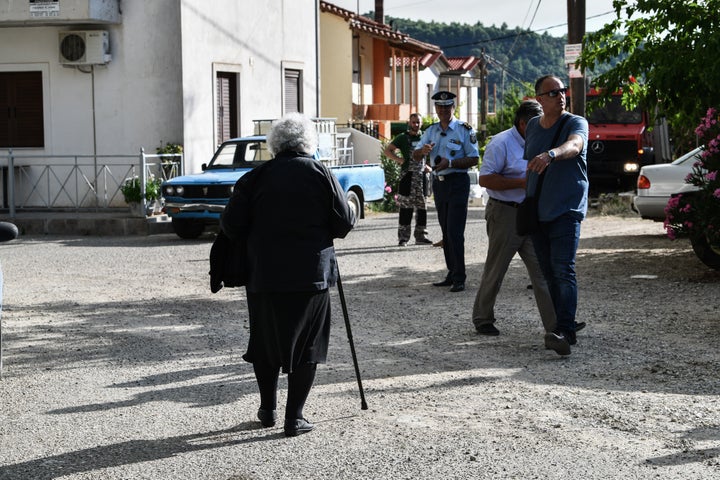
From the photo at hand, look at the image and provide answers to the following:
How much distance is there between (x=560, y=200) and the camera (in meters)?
8.22

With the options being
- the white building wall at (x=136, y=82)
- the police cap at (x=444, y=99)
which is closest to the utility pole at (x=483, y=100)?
the white building wall at (x=136, y=82)

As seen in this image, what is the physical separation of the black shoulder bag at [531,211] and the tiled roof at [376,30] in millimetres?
26716

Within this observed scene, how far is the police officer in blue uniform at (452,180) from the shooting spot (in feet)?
38.9

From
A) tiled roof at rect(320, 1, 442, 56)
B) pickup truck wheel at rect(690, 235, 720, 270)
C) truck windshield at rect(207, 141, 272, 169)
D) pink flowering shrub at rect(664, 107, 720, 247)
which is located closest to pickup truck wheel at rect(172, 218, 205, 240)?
truck windshield at rect(207, 141, 272, 169)

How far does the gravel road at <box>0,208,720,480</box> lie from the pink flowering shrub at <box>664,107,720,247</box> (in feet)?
1.67

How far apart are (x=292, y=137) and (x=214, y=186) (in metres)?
11.5

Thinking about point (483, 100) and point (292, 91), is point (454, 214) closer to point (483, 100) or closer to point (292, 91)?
point (292, 91)

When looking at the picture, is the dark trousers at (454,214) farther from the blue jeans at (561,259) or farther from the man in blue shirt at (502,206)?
the blue jeans at (561,259)

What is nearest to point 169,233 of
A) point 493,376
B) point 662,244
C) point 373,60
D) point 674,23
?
point 662,244

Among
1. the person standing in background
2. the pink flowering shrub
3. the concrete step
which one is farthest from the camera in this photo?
the concrete step

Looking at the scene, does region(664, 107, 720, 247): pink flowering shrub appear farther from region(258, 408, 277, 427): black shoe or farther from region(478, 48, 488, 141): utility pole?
region(478, 48, 488, 141): utility pole

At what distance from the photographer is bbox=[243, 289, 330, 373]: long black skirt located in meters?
6.23

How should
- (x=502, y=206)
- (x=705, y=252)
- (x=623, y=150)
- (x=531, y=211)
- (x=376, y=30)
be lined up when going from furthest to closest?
(x=376, y=30) → (x=623, y=150) → (x=705, y=252) → (x=502, y=206) → (x=531, y=211)

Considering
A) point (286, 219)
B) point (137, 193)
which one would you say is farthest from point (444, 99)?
point (137, 193)
